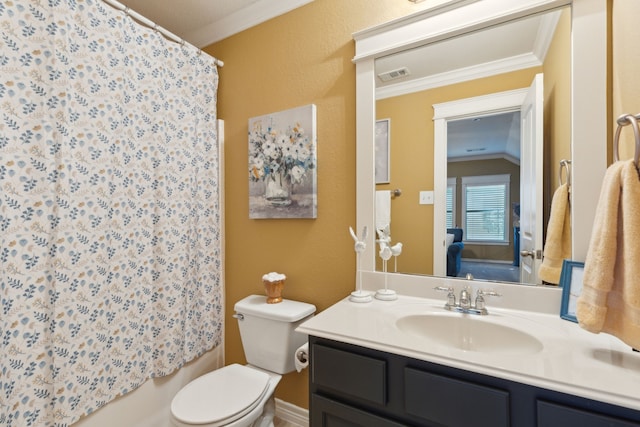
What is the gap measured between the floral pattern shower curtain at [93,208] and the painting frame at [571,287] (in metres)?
1.81

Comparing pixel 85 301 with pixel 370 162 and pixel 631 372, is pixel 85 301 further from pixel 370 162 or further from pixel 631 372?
pixel 631 372

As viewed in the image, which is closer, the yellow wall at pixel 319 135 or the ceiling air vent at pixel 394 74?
the ceiling air vent at pixel 394 74

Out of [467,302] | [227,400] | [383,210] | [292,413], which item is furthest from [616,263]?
[292,413]

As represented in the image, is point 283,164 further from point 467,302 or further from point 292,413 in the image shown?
point 292,413

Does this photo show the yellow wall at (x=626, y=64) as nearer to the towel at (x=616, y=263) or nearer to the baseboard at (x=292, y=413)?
the towel at (x=616, y=263)

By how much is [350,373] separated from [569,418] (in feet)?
1.90

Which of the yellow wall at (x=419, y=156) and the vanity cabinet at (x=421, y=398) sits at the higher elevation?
the yellow wall at (x=419, y=156)

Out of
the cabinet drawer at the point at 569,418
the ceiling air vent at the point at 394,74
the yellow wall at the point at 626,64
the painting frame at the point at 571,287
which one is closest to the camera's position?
the cabinet drawer at the point at 569,418

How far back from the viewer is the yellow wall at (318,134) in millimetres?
1586

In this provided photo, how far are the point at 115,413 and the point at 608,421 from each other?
1.89 m

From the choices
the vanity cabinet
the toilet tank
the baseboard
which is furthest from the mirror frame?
the baseboard

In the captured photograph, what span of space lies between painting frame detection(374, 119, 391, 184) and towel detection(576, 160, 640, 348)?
829 mm

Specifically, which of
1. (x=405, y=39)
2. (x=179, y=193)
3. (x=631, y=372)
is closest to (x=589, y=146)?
(x=631, y=372)

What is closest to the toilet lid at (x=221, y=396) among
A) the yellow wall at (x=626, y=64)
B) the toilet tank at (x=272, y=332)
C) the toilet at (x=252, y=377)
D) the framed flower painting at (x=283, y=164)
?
the toilet at (x=252, y=377)
